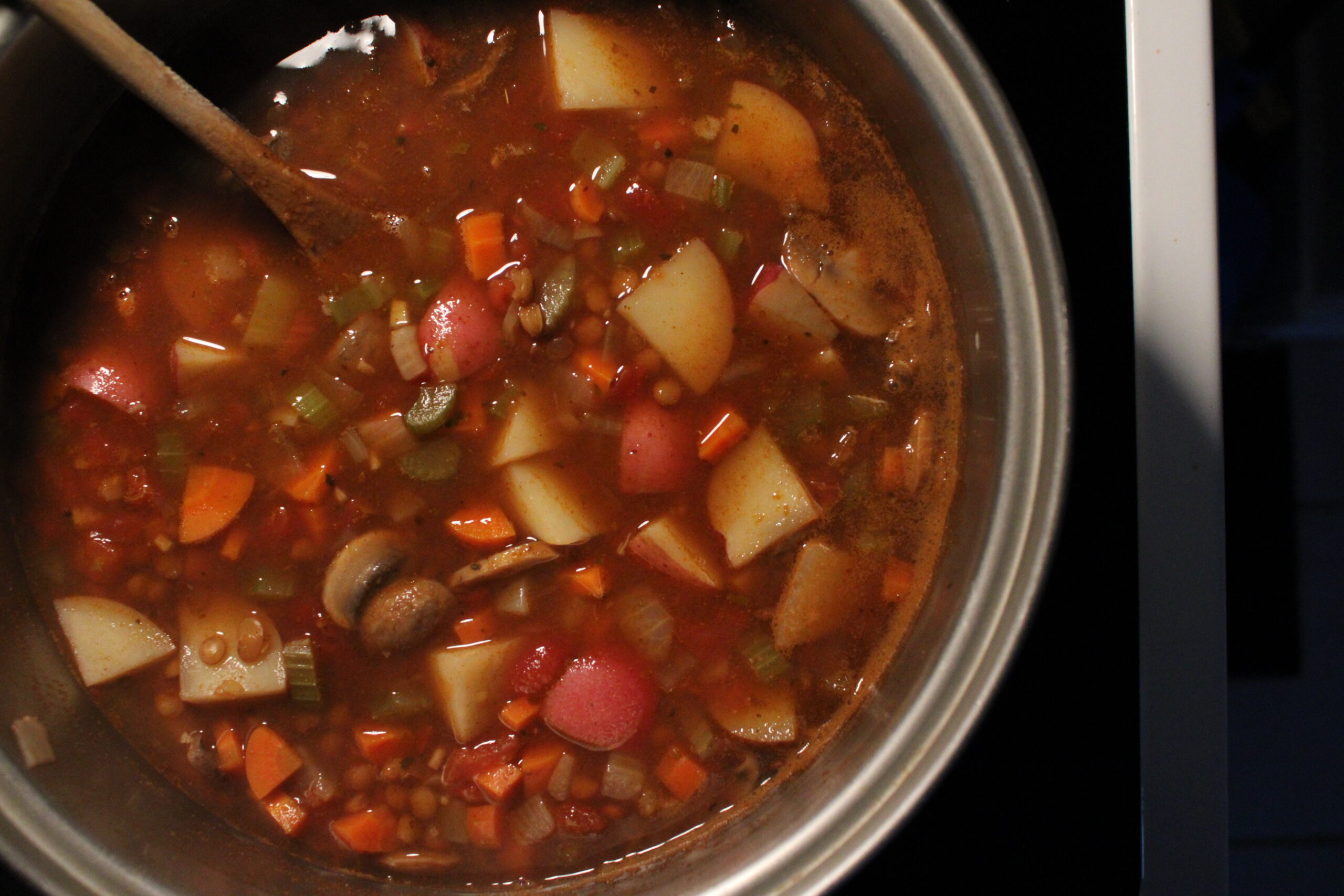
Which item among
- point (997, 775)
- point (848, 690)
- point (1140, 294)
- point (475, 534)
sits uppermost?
point (1140, 294)

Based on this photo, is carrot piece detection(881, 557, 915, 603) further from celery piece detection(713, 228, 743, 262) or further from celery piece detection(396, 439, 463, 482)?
celery piece detection(396, 439, 463, 482)

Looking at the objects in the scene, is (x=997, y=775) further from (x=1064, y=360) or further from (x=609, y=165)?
(x=609, y=165)

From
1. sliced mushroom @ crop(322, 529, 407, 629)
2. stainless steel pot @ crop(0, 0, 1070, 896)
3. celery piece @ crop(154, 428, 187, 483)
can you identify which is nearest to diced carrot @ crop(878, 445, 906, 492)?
stainless steel pot @ crop(0, 0, 1070, 896)

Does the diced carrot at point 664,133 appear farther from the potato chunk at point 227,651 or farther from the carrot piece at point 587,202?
the potato chunk at point 227,651

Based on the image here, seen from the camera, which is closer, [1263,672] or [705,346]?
[705,346]

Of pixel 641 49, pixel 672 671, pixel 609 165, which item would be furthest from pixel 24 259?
pixel 672 671

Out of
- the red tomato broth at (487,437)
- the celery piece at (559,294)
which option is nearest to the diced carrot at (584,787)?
the red tomato broth at (487,437)

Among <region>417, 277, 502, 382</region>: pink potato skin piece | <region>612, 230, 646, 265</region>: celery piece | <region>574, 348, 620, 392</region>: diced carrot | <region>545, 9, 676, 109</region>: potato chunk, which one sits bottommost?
<region>574, 348, 620, 392</region>: diced carrot
